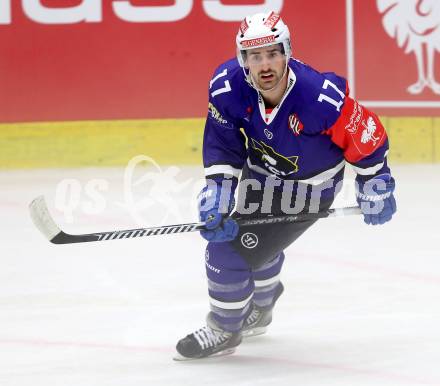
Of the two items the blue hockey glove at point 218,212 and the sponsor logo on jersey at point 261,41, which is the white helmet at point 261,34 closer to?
the sponsor logo on jersey at point 261,41

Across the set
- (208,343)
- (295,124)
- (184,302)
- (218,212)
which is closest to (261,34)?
(295,124)

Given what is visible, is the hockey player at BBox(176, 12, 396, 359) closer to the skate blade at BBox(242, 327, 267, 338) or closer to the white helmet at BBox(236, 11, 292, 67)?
the white helmet at BBox(236, 11, 292, 67)

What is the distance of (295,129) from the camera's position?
3.22 meters

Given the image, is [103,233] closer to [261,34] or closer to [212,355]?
[212,355]

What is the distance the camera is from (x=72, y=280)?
4.33 m

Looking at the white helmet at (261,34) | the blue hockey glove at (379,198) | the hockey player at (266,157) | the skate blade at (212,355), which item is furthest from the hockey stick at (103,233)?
the white helmet at (261,34)

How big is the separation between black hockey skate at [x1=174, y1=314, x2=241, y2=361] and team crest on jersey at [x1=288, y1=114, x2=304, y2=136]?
0.66 m

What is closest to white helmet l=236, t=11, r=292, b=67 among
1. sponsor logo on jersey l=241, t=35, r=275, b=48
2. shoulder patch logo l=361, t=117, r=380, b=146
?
sponsor logo on jersey l=241, t=35, r=275, b=48

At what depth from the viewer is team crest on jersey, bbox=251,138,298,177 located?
3314 mm

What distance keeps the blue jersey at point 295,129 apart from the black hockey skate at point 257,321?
0.50 m

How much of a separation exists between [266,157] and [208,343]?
60 cm

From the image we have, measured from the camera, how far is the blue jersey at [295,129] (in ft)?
10.5

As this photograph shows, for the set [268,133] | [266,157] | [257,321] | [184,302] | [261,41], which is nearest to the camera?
[261,41]

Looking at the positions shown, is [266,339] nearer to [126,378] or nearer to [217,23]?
[126,378]
